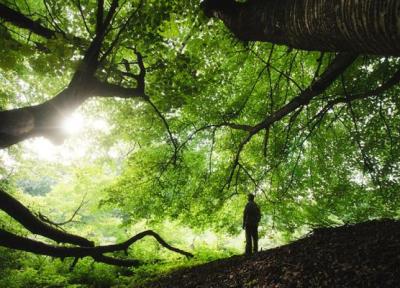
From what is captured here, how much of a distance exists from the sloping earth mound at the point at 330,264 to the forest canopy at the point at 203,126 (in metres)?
1.26

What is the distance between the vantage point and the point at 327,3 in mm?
1934

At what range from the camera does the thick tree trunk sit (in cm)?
148

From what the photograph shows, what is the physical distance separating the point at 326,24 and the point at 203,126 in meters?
9.00

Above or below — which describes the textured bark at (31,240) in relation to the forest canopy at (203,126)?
below

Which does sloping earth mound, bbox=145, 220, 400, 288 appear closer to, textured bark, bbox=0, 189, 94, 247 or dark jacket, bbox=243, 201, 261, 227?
textured bark, bbox=0, 189, 94, 247

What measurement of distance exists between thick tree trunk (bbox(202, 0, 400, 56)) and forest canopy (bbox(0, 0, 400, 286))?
1352mm

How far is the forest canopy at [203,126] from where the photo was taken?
5.36 meters

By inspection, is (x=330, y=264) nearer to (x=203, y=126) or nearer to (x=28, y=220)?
(x=28, y=220)

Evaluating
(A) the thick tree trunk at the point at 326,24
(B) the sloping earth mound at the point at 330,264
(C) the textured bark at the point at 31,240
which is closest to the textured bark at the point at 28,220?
(C) the textured bark at the point at 31,240

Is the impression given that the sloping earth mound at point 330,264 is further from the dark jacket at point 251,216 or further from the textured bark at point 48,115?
the textured bark at point 48,115

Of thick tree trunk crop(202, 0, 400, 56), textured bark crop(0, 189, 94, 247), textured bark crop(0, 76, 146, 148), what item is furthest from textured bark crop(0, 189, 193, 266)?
thick tree trunk crop(202, 0, 400, 56)

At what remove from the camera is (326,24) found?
197 cm

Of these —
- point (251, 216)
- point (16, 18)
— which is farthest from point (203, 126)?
point (16, 18)

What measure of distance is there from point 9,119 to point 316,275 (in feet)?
13.6
